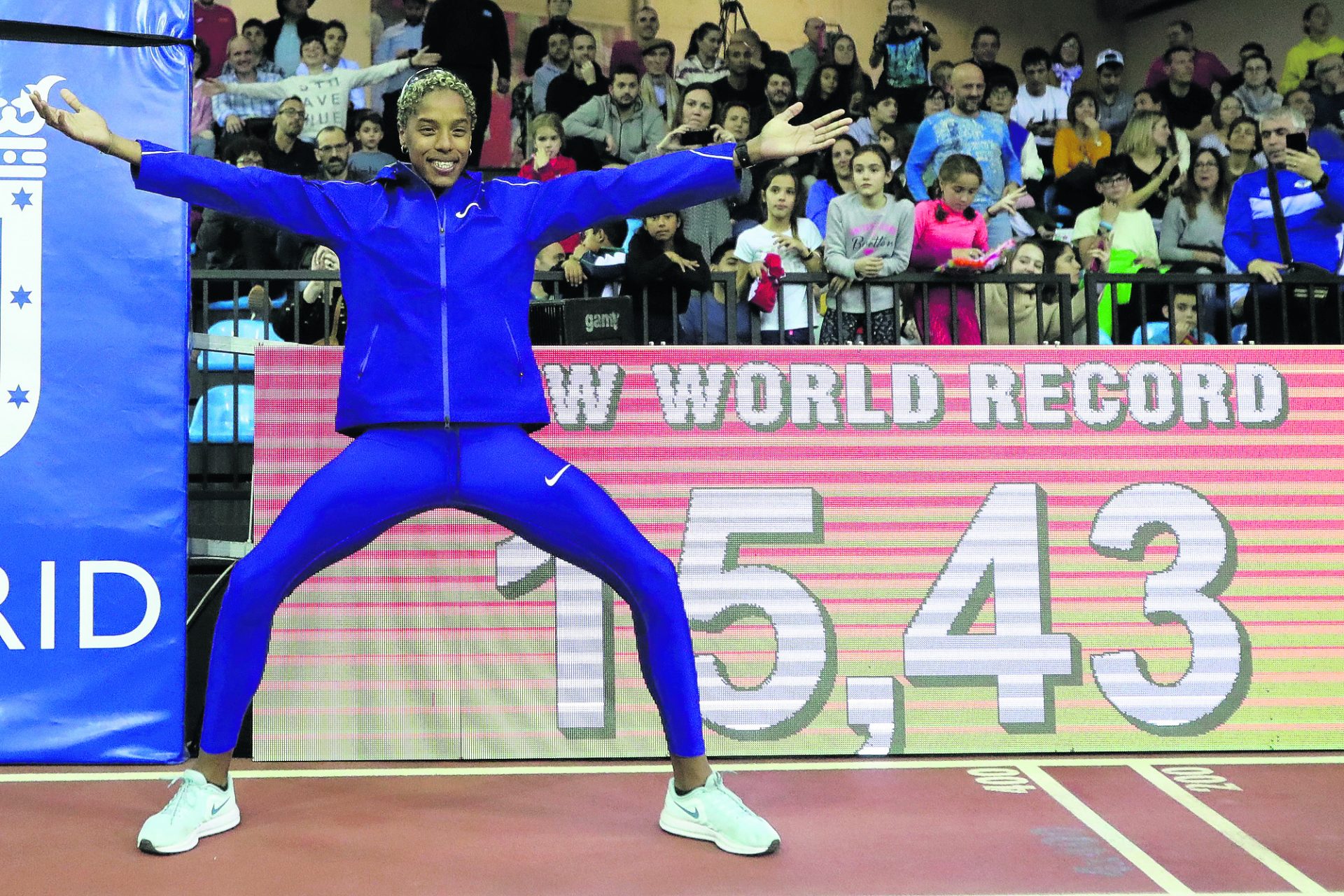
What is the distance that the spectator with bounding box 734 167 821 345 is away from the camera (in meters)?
7.57

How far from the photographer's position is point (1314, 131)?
436 inches

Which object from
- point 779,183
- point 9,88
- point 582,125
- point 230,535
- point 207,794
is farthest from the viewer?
point 582,125

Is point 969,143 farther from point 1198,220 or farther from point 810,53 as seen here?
point 810,53

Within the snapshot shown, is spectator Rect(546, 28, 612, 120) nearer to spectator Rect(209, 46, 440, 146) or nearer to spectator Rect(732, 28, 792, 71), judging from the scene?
spectator Rect(209, 46, 440, 146)

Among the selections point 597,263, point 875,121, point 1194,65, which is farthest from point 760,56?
point 597,263

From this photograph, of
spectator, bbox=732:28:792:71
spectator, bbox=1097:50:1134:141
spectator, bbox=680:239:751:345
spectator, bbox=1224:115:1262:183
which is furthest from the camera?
spectator, bbox=1097:50:1134:141

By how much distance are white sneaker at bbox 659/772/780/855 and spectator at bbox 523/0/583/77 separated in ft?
26.0

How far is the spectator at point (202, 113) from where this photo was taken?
383 inches

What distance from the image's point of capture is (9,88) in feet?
16.3

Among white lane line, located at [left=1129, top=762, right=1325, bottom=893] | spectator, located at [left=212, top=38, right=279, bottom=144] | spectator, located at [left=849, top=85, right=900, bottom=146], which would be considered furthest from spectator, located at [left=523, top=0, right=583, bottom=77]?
white lane line, located at [left=1129, top=762, right=1325, bottom=893]

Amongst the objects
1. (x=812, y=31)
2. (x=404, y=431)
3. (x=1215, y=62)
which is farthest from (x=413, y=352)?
(x=1215, y=62)

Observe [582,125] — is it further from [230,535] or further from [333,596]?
[333,596]

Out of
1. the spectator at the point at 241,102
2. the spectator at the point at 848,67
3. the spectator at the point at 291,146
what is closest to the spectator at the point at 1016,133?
the spectator at the point at 848,67

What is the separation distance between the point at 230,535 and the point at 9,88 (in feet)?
6.96
